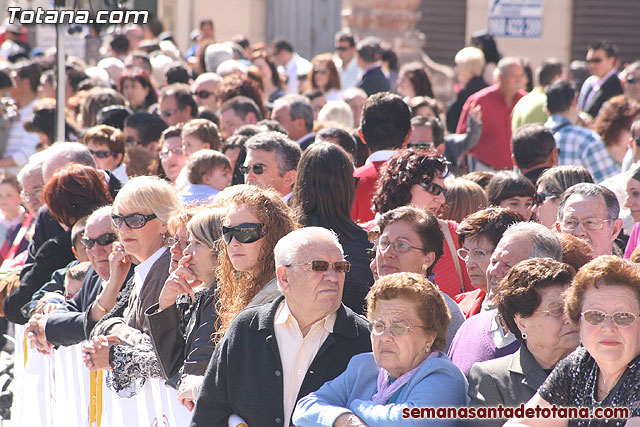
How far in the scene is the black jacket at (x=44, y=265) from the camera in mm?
6641

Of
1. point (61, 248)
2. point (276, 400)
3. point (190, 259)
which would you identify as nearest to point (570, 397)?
point (276, 400)

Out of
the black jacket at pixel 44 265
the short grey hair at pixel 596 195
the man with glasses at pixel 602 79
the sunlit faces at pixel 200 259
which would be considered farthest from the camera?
the man with glasses at pixel 602 79

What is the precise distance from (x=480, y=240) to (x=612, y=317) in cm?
148

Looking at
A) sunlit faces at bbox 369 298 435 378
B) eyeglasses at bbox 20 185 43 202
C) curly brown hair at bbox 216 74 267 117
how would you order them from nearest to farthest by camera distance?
sunlit faces at bbox 369 298 435 378
eyeglasses at bbox 20 185 43 202
curly brown hair at bbox 216 74 267 117

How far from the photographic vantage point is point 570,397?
10.6ft

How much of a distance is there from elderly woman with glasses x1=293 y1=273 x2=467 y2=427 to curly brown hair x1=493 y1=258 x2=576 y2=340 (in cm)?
22

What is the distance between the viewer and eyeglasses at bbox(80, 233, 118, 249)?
5.74 metres

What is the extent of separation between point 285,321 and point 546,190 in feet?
7.23

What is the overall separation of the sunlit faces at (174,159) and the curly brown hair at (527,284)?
189 inches

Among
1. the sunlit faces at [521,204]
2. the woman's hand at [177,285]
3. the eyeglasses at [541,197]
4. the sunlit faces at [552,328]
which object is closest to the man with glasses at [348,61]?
the sunlit faces at [521,204]

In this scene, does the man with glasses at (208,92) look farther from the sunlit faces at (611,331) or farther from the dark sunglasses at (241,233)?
the sunlit faces at (611,331)

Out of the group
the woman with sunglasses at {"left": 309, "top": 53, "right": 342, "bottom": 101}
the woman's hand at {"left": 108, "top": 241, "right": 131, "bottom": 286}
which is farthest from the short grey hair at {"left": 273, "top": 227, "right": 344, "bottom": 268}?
the woman with sunglasses at {"left": 309, "top": 53, "right": 342, "bottom": 101}

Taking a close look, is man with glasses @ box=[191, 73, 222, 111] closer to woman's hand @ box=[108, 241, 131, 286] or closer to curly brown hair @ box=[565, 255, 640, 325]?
woman's hand @ box=[108, 241, 131, 286]

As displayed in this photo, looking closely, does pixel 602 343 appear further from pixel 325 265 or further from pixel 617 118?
pixel 617 118
